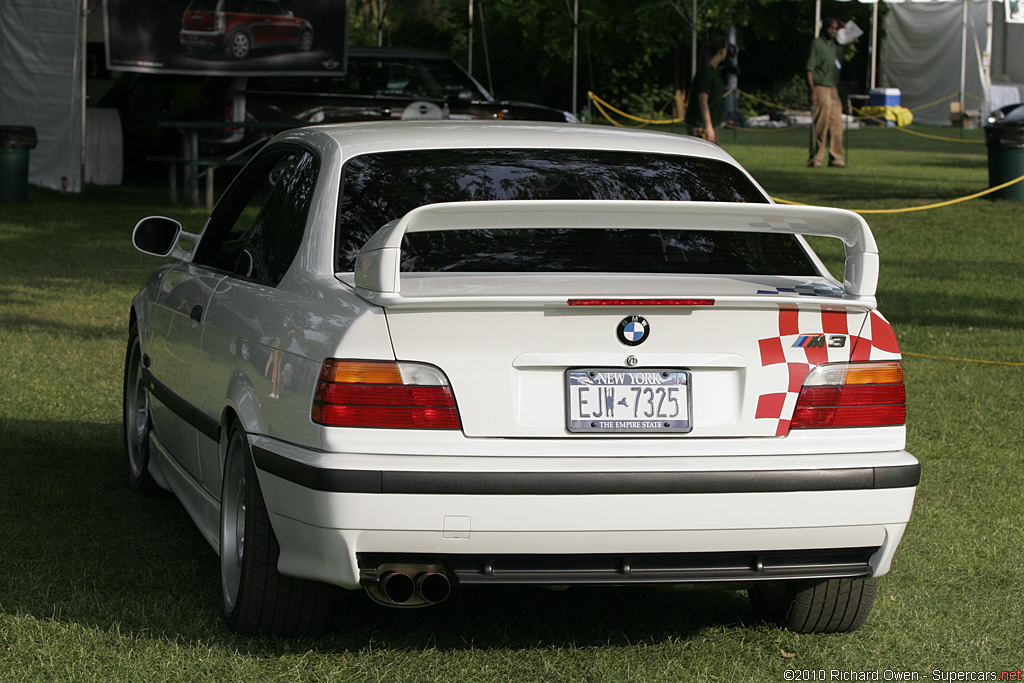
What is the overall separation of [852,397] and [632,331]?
627mm

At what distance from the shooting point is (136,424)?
5.82 meters

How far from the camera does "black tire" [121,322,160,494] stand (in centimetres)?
561

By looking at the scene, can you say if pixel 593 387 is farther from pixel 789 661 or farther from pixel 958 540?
pixel 958 540

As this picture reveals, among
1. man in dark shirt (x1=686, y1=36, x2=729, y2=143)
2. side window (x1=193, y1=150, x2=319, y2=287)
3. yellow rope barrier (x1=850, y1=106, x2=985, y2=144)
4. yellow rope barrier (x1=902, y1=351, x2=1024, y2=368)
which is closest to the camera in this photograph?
side window (x1=193, y1=150, x2=319, y2=287)

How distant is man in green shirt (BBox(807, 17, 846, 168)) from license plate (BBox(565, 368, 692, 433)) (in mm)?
19745

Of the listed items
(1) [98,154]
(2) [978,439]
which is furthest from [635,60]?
(2) [978,439]

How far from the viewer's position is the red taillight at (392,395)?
Result: 3453mm

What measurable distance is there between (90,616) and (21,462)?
2.20m

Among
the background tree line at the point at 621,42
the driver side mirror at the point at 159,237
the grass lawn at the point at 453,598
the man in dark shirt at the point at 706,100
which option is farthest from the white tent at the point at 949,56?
the driver side mirror at the point at 159,237

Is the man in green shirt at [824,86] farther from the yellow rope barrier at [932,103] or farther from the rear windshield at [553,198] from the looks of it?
the yellow rope barrier at [932,103]

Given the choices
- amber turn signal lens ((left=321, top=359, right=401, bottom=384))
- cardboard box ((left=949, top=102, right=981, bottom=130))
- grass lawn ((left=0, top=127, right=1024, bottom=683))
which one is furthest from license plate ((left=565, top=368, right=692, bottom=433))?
cardboard box ((left=949, top=102, right=981, bottom=130))

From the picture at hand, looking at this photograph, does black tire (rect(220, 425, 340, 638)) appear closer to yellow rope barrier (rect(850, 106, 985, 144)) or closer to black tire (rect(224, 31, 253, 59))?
black tire (rect(224, 31, 253, 59))

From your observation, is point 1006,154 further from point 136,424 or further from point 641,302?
point 641,302

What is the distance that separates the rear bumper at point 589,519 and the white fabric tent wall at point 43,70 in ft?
55.6
